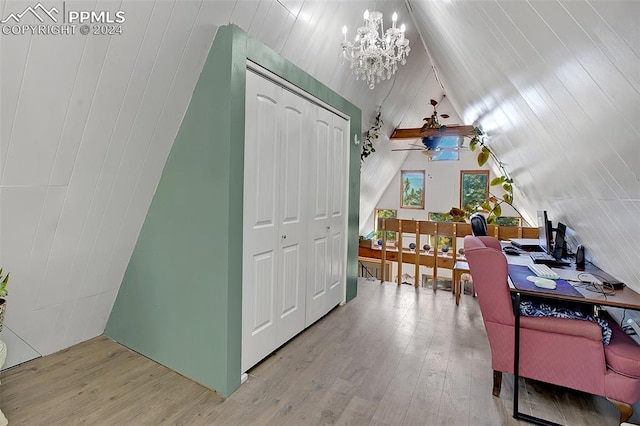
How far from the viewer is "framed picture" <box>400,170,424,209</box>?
7.84 m

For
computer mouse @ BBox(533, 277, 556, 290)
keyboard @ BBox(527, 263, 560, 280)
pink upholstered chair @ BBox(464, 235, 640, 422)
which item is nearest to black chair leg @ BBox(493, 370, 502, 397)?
pink upholstered chair @ BBox(464, 235, 640, 422)

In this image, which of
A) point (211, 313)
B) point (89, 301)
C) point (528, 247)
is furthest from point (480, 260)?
point (89, 301)

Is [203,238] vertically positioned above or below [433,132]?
below

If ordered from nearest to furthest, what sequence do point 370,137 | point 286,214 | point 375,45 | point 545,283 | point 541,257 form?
1. point 545,283
2. point 286,214
3. point 375,45
4. point 541,257
5. point 370,137

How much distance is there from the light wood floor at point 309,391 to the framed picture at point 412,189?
5318 millimetres

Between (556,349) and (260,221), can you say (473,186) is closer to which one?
(556,349)

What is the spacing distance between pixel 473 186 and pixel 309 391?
6546 millimetres

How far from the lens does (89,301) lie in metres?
2.50

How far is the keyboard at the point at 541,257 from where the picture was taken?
8.99ft

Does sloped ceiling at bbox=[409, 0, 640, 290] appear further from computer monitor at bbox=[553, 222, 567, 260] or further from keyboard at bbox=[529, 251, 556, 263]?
keyboard at bbox=[529, 251, 556, 263]

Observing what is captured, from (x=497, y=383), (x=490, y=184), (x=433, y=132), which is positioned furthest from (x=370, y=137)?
(x=497, y=383)

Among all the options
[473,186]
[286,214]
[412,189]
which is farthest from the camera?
[412,189]

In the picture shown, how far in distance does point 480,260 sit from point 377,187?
5.18 metres

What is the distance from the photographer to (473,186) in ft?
23.9
